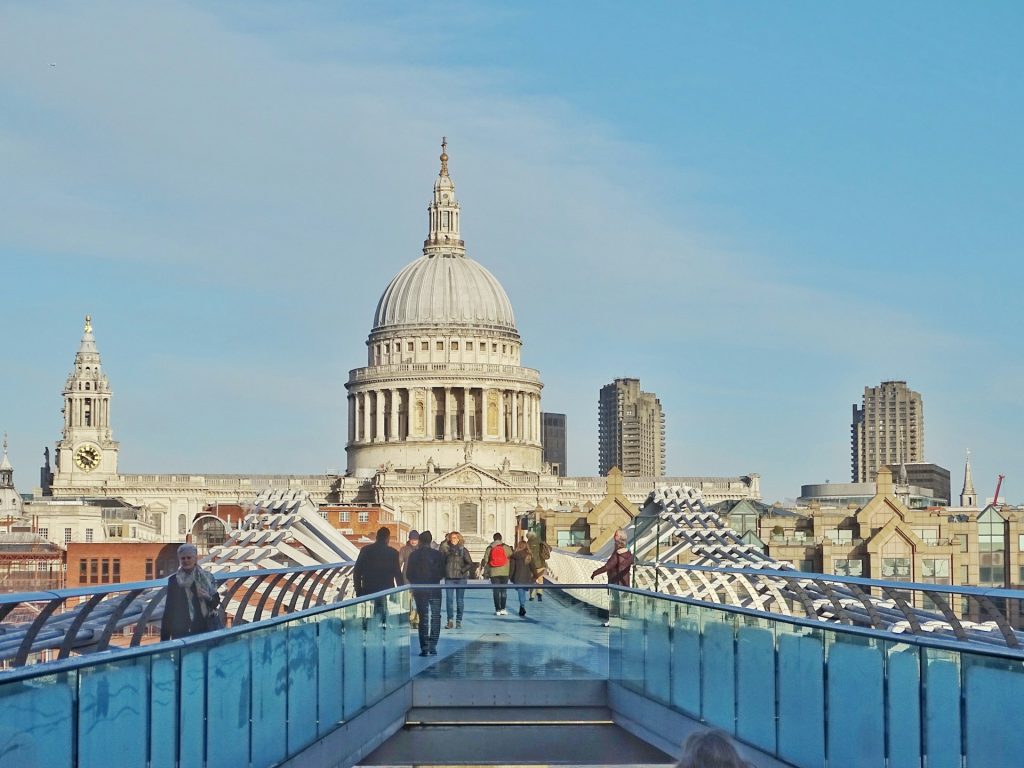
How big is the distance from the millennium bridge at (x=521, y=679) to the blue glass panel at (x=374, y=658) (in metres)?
0.05

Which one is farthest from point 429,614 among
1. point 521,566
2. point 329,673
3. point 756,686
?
point 521,566

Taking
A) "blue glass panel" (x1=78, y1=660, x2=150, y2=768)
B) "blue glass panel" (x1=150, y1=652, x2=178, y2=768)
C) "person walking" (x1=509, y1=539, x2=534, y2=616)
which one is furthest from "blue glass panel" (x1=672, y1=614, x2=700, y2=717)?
"person walking" (x1=509, y1=539, x2=534, y2=616)

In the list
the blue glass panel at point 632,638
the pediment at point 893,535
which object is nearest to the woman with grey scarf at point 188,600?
the blue glass panel at point 632,638

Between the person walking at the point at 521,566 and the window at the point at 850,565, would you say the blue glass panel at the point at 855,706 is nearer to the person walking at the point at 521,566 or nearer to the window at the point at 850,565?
the person walking at the point at 521,566

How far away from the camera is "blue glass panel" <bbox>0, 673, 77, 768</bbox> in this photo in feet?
38.5

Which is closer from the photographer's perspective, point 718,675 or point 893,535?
point 718,675

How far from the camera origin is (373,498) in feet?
628

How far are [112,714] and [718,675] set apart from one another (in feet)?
24.8

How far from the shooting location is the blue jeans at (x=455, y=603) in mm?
25562

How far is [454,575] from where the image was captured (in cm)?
3409

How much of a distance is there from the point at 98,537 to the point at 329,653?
5702 inches

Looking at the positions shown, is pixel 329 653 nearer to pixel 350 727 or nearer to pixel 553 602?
pixel 350 727

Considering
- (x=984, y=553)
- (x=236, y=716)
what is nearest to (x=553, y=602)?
(x=236, y=716)

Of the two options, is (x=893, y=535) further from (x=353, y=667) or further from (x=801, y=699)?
(x=801, y=699)
